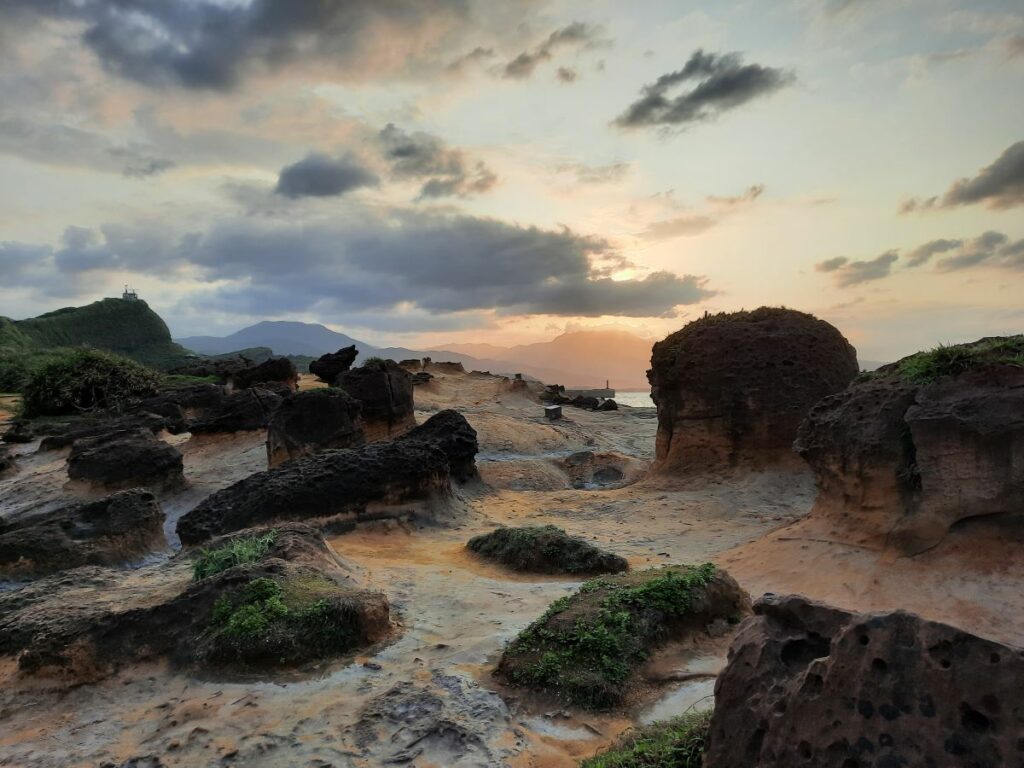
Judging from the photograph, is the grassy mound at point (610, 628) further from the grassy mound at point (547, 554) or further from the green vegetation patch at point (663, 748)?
the grassy mound at point (547, 554)

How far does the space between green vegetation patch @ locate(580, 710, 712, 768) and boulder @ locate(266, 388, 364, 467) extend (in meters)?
11.8

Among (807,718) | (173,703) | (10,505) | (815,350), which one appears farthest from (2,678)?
(815,350)

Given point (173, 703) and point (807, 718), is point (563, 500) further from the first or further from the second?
point (807, 718)

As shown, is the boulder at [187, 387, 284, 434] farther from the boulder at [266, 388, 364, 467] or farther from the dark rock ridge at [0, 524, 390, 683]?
the dark rock ridge at [0, 524, 390, 683]

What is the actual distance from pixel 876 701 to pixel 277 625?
4.18 metres

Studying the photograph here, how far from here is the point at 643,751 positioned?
3250mm

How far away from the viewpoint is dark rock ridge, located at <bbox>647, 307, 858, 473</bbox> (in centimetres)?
1229

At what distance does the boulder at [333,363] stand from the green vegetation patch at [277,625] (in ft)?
78.8

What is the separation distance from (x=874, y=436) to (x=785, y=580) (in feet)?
5.99

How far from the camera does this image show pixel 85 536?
8875 millimetres

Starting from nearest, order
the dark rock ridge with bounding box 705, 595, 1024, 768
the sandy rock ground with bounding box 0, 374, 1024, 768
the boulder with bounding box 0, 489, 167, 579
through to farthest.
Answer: the dark rock ridge with bounding box 705, 595, 1024, 768 < the sandy rock ground with bounding box 0, 374, 1024, 768 < the boulder with bounding box 0, 489, 167, 579

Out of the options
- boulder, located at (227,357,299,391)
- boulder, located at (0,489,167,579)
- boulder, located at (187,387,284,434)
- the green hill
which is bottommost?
boulder, located at (0,489,167,579)

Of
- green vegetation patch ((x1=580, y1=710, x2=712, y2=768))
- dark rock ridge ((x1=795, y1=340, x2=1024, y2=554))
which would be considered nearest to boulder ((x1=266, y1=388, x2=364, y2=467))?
dark rock ridge ((x1=795, y1=340, x2=1024, y2=554))

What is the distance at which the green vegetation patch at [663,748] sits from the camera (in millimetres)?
3057
